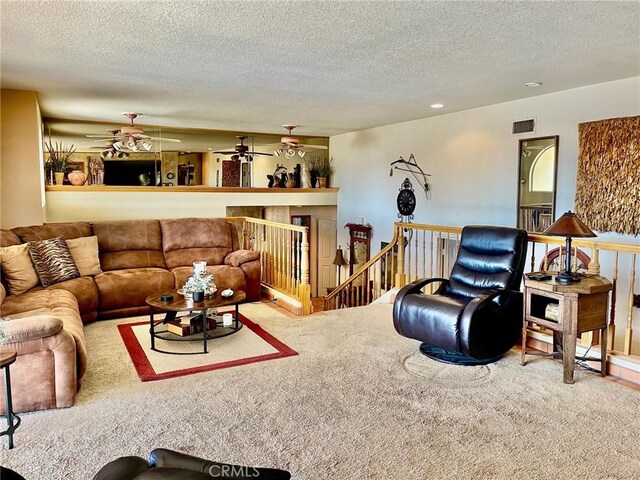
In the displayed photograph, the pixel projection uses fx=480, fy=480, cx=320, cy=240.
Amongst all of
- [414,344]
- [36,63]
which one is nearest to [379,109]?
[414,344]

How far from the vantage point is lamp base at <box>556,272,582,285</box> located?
136 inches

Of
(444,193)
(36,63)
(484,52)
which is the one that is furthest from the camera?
(444,193)

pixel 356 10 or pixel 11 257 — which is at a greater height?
pixel 356 10

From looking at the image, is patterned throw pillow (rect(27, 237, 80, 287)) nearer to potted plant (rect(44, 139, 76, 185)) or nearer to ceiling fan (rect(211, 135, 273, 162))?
potted plant (rect(44, 139, 76, 185))

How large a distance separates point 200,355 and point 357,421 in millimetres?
1724

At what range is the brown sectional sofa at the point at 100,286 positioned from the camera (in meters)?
2.93

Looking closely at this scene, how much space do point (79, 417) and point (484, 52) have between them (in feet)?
12.5

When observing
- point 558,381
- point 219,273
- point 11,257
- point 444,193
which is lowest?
point 558,381

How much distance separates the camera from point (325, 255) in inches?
401

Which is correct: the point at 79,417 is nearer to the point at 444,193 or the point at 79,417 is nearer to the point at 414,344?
the point at 414,344

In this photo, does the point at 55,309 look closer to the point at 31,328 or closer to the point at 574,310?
the point at 31,328

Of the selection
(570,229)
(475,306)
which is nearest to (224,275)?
(475,306)

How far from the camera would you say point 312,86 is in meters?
4.93

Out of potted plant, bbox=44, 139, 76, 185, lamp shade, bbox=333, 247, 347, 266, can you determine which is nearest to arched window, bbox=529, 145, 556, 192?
lamp shade, bbox=333, 247, 347, 266
